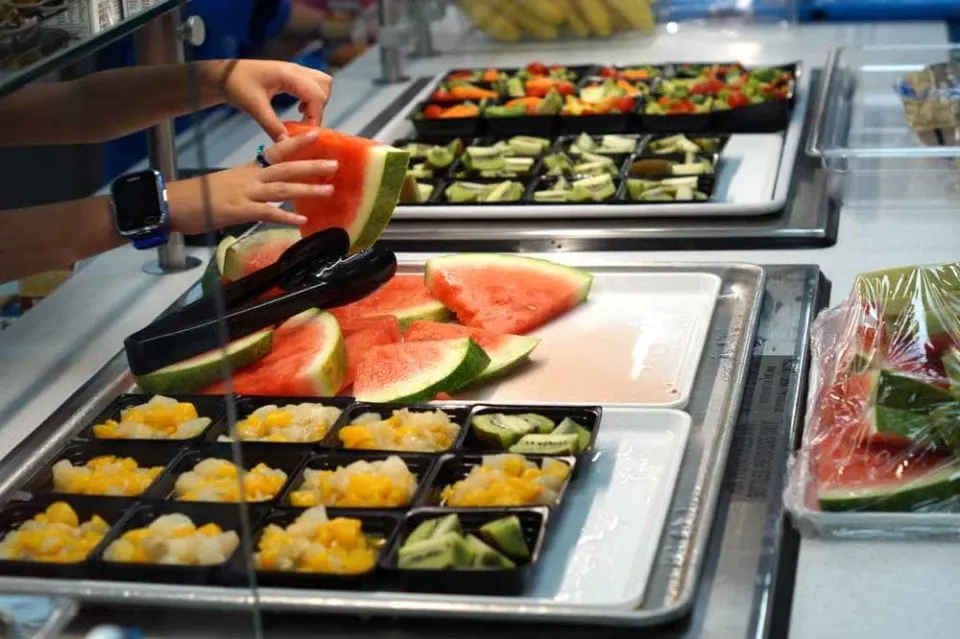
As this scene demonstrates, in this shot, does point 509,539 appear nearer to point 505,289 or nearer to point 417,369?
point 417,369

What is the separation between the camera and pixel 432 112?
2521mm

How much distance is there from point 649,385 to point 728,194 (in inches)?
27.0

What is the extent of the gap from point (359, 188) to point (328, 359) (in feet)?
0.95

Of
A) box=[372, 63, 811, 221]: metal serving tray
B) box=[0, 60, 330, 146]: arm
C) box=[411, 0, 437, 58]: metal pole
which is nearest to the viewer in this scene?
box=[0, 60, 330, 146]: arm

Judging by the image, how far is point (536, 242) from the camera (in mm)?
2002

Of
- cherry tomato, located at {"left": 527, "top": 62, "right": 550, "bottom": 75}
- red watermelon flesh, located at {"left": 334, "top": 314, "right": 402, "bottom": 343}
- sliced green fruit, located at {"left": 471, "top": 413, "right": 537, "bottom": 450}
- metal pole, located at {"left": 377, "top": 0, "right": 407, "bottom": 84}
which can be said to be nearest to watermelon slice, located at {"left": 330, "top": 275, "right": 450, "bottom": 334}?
red watermelon flesh, located at {"left": 334, "top": 314, "right": 402, "bottom": 343}

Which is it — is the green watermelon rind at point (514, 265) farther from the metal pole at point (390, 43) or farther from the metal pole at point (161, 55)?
the metal pole at point (390, 43)

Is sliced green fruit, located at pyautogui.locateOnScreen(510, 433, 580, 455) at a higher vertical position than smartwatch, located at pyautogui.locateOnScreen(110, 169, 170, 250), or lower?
lower

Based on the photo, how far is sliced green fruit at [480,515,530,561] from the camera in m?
1.13

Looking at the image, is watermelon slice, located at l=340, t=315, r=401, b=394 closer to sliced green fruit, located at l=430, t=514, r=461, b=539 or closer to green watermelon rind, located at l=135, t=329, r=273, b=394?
green watermelon rind, located at l=135, t=329, r=273, b=394

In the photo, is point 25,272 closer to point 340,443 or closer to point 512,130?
point 340,443

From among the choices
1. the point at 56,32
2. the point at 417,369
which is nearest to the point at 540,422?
the point at 417,369

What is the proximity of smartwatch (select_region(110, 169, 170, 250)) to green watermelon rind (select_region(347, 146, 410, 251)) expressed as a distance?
337 millimetres

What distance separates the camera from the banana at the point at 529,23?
315 centimetres
